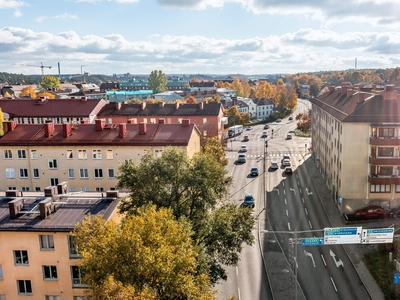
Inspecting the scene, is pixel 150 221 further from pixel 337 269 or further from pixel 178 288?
pixel 337 269

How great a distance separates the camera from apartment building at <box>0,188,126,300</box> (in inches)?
1128

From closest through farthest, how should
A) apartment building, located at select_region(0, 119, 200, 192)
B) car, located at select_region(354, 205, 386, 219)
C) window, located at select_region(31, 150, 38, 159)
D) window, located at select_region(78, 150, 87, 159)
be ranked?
car, located at select_region(354, 205, 386, 219) < apartment building, located at select_region(0, 119, 200, 192) < window, located at select_region(78, 150, 87, 159) < window, located at select_region(31, 150, 38, 159)

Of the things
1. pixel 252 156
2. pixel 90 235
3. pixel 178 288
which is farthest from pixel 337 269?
pixel 252 156

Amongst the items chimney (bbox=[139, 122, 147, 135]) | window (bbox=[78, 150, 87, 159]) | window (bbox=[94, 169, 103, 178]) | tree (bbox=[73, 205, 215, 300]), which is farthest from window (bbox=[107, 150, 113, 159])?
tree (bbox=[73, 205, 215, 300])

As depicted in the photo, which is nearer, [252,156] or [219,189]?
[219,189]

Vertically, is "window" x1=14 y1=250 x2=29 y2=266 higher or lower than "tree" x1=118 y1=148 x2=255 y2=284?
lower

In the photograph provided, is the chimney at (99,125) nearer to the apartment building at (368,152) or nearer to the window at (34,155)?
the window at (34,155)

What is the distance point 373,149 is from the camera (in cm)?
5047

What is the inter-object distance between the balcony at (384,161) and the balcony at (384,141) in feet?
6.00

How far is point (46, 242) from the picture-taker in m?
28.9

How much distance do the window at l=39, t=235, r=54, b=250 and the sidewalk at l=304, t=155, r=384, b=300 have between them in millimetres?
27423

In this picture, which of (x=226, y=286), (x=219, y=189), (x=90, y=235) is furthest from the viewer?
(x=226, y=286)

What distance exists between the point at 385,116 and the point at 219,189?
2750 cm

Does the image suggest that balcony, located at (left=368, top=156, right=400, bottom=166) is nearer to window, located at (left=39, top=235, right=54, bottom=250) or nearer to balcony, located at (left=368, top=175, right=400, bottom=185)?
balcony, located at (left=368, top=175, right=400, bottom=185)
